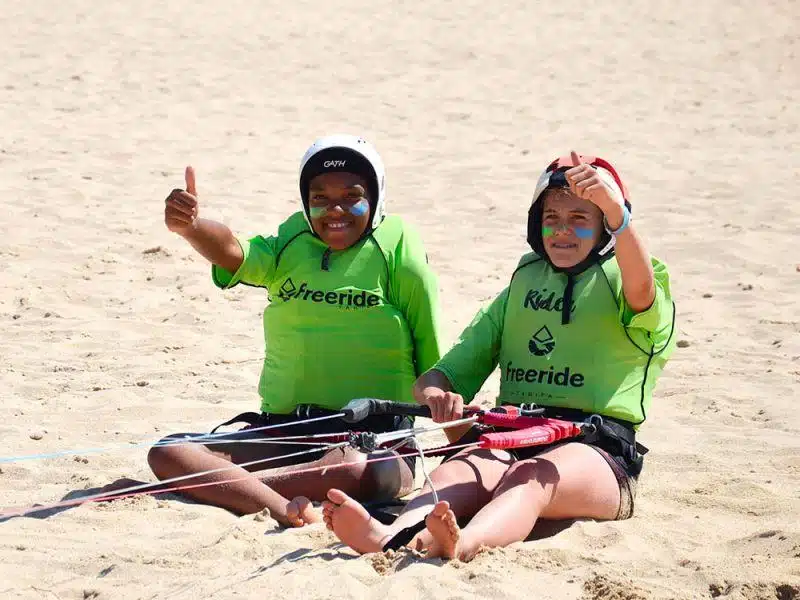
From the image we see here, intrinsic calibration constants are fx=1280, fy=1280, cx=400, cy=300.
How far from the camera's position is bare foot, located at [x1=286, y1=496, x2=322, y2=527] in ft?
14.1

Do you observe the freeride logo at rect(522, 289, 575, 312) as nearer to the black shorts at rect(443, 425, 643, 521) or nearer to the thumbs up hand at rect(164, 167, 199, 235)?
the black shorts at rect(443, 425, 643, 521)

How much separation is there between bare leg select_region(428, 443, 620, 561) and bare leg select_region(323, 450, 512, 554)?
0.10 meters

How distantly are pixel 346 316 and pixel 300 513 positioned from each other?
33.9 inches

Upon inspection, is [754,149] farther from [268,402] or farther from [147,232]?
[268,402]

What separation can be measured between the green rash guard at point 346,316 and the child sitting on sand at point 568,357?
0.30m

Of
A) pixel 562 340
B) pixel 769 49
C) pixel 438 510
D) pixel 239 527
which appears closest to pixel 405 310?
pixel 562 340

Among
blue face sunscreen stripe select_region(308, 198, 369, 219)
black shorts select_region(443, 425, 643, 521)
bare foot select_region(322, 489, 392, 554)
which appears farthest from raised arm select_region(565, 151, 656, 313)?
bare foot select_region(322, 489, 392, 554)

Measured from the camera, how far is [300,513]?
429 centimetres

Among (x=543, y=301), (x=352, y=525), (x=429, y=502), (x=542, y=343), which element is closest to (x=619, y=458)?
(x=542, y=343)

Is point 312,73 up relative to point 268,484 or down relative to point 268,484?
up

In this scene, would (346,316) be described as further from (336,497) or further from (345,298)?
(336,497)

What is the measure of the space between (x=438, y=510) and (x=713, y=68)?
478 inches

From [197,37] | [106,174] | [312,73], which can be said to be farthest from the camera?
[197,37]

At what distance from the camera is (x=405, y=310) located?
4.90m
